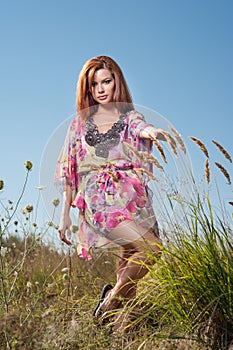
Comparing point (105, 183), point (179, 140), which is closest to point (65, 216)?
point (105, 183)

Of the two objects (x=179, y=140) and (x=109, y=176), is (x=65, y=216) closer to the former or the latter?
(x=109, y=176)

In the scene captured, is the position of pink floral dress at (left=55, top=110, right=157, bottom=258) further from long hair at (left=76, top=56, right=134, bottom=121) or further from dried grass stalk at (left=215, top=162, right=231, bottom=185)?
dried grass stalk at (left=215, top=162, right=231, bottom=185)

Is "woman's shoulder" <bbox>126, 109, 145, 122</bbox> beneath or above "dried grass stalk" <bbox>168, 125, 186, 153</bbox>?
above

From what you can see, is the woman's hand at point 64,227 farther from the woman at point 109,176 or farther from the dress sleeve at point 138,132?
the dress sleeve at point 138,132

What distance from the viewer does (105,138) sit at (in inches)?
151

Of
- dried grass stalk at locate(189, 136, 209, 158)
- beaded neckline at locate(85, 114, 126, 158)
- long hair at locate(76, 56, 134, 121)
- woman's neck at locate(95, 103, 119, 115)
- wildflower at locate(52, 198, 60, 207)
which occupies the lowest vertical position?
wildflower at locate(52, 198, 60, 207)

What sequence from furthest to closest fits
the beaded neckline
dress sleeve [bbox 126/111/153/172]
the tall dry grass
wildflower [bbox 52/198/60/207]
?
wildflower [bbox 52/198/60/207]
the beaded neckline
dress sleeve [bbox 126/111/153/172]
the tall dry grass

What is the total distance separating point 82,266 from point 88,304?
2.36 metres

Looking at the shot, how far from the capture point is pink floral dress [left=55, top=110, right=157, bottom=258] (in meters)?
3.64

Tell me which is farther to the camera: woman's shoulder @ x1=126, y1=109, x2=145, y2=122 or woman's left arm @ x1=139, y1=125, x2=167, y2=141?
woman's shoulder @ x1=126, y1=109, x2=145, y2=122

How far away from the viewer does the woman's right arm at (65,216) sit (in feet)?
12.9

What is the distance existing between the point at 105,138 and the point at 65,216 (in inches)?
23.5

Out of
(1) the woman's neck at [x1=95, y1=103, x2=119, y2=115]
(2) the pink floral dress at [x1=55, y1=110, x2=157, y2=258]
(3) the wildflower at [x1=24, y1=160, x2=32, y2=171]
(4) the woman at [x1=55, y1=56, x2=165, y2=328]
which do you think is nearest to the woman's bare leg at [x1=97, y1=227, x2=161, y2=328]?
(4) the woman at [x1=55, y1=56, x2=165, y2=328]

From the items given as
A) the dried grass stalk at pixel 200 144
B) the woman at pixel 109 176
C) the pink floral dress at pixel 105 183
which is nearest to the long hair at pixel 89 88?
the woman at pixel 109 176
